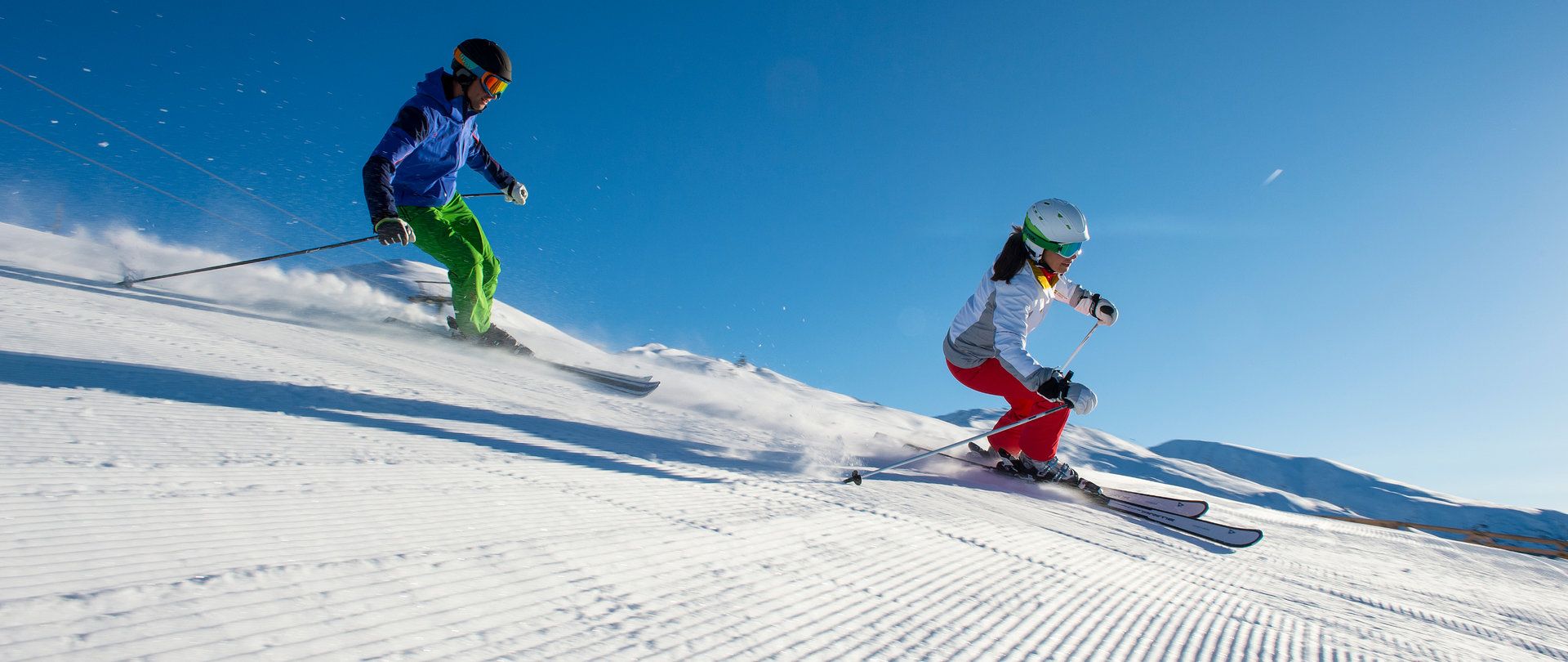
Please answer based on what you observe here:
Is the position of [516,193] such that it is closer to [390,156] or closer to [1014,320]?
[390,156]

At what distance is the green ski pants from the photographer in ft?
18.0

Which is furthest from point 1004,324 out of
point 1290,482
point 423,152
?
point 1290,482

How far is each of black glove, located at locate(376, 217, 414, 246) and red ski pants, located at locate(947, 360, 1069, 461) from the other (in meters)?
3.75

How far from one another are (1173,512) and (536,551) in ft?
12.0

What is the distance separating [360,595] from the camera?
1050mm

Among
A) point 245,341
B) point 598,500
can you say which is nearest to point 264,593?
point 598,500

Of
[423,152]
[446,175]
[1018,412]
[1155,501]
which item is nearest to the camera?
[1155,501]

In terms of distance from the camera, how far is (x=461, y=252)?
5547mm

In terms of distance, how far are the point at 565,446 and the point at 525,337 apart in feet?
19.0

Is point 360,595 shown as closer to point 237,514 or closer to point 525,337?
point 237,514

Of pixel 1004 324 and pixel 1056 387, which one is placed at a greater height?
pixel 1004 324

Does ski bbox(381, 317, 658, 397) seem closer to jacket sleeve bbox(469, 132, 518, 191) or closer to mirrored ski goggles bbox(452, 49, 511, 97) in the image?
jacket sleeve bbox(469, 132, 518, 191)

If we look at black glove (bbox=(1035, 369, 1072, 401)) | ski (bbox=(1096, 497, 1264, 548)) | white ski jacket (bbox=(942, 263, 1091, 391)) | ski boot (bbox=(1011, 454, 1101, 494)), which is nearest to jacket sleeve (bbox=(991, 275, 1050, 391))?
white ski jacket (bbox=(942, 263, 1091, 391))

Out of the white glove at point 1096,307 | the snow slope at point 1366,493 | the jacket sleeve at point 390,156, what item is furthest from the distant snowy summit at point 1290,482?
the jacket sleeve at point 390,156
